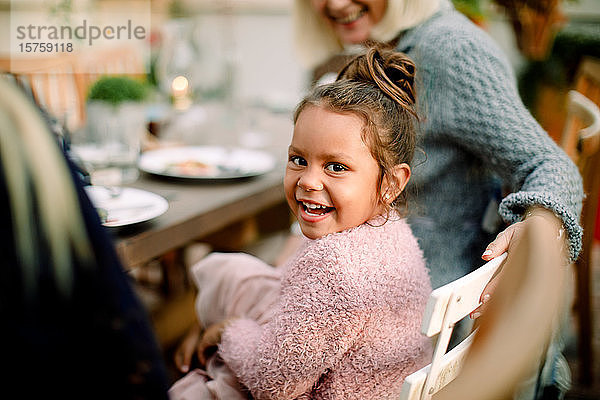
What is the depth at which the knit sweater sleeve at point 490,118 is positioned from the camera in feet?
3.00

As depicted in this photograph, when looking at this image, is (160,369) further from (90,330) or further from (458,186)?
(458,186)

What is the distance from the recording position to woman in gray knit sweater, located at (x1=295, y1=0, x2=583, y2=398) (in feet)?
3.11

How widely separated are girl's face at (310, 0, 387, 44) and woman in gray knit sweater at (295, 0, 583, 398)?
1 centimetres

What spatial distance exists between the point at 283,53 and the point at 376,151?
461 cm

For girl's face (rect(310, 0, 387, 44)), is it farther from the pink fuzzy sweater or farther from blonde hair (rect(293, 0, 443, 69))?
the pink fuzzy sweater

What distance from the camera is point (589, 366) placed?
6.53 ft

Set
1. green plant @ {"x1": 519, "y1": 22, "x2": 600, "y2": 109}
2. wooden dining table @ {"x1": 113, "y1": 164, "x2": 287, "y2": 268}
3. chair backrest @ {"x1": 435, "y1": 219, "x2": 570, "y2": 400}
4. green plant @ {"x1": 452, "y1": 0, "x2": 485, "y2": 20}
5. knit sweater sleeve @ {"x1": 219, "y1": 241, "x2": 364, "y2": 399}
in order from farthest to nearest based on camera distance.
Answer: green plant @ {"x1": 519, "y1": 22, "x2": 600, "y2": 109}, green plant @ {"x1": 452, "y1": 0, "x2": 485, "y2": 20}, wooden dining table @ {"x1": 113, "y1": 164, "x2": 287, "y2": 268}, knit sweater sleeve @ {"x1": 219, "y1": 241, "x2": 364, "y2": 399}, chair backrest @ {"x1": 435, "y1": 219, "x2": 570, "y2": 400}

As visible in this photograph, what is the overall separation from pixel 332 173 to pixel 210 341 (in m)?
0.40

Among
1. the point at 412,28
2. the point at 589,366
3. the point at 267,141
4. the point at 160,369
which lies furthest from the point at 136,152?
the point at 589,366

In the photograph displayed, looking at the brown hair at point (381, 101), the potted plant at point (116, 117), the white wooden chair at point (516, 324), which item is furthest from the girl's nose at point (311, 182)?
the potted plant at point (116, 117)

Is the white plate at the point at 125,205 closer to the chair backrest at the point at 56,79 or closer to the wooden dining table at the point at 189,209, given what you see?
the wooden dining table at the point at 189,209

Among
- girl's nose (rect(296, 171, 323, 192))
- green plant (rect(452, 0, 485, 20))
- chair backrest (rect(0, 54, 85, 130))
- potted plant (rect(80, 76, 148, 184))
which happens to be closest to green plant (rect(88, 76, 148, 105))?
potted plant (rect(80, 76, 148, 184))

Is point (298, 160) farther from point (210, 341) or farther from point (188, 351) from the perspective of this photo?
point (188, 351)

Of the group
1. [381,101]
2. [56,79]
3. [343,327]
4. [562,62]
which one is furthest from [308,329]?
[562,62]
